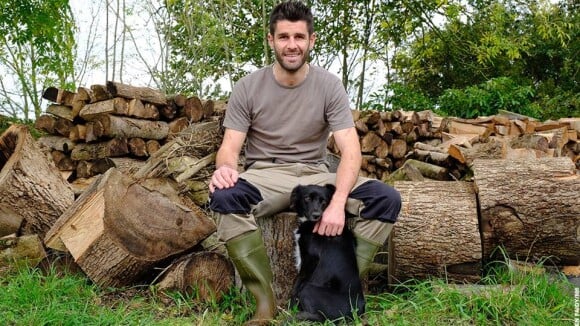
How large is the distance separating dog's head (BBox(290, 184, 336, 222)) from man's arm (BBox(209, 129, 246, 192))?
383mm

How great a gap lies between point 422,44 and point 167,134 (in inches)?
332

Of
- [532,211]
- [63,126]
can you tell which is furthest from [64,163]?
[532,211]

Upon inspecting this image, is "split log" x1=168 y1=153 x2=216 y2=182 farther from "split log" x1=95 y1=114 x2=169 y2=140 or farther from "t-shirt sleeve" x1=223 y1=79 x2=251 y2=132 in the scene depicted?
"split log" x1=95 y1=114 x2=169 y2=140

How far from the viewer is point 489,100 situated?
12414mm

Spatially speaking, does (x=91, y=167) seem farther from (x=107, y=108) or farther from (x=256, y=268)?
(x=256, y=268)

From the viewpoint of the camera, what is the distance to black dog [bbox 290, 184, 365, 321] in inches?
137

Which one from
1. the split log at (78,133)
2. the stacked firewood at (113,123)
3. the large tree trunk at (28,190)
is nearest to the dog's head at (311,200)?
the large tree trunk at (28,190)

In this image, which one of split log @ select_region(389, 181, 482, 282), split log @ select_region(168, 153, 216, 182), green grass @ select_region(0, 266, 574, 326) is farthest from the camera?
split log @ select_region(168, 153, 216, 182)

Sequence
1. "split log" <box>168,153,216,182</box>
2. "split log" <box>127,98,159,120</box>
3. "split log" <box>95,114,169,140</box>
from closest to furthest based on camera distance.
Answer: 1. "split log" <box>168,153,216,182</box>
2. "split log" <box>95,114,169,140</box>
3. "split log" <box>127,98,159,120</box>

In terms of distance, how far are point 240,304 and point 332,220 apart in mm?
1013

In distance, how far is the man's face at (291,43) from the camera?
3.80 m

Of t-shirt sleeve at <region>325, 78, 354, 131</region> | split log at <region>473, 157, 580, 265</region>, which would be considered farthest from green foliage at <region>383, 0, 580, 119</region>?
t-shirt sleeve at <region>325, 78, 354, 131</region>

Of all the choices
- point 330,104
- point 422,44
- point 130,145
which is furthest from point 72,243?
point 422,44

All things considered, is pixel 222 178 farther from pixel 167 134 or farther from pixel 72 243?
pixel 167 134
